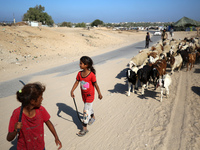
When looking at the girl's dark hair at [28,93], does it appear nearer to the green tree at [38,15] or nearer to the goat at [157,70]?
the goat at [157,70]

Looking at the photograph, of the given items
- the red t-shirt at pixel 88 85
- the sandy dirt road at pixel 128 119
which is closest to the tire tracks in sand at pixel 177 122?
the sandy dirt road at pixel 128 119

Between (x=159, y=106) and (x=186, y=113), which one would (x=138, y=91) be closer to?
(x=159, y=106)

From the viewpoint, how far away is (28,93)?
1.96 m

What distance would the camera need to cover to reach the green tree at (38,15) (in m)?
52.5

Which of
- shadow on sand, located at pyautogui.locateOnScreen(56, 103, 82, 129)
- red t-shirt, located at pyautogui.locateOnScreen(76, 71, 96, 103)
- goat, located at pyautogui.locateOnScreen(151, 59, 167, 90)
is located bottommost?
shadow on sand, located at pyautogui.locateOnScreen(56, 103, 82, 129)

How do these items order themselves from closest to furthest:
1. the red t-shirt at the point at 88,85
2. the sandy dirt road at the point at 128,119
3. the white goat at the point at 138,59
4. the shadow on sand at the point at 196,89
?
the red t-shirt at the point at 88,85
the sandy dirt road at the point at 128,119
the shadow on sand at the point at 196,89
the white goat at the point at 138,59

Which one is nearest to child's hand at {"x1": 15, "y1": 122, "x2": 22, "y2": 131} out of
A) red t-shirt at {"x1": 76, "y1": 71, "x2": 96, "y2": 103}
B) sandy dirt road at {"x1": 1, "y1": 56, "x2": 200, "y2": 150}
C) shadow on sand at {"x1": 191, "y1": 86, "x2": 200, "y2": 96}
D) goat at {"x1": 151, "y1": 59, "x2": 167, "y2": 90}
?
red t-shirt at {"x1": 76, "y1": 71, "x2": 96, "y2": 103}

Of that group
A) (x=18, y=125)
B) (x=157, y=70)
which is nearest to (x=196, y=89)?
(x=157, y=70)

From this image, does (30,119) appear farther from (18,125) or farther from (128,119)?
(128,119)

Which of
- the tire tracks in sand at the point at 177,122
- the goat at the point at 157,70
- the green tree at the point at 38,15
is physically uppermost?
the green tree at the point at 38,15

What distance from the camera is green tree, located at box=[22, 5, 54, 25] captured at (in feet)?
172

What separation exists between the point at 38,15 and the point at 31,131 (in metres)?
59.6

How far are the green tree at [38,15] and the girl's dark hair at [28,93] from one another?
56.7m

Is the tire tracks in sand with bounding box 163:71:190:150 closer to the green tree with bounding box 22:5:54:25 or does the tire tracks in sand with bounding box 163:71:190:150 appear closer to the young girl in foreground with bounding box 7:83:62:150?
the young girl in foreground with bounding box 7:83:62:150
